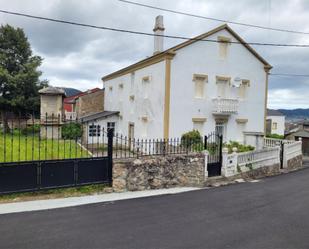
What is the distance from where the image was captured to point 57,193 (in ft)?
29.2

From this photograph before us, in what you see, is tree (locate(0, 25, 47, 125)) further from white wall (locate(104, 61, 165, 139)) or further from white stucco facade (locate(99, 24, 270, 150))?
white stucco facade (locate(99, 24, 270, 150))

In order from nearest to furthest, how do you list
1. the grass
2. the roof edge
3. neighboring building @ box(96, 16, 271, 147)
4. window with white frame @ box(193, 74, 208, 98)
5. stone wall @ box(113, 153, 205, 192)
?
1. the grass
2. stone wall @ box(113, 153, 205, 192)
3. the roof edge
4. neighboring building @ box(96, 16, 271, 147)
5. window with white frame @ box(193, 74, 208, 98)

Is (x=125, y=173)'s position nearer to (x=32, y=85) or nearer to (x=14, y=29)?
(x=32, y=85)

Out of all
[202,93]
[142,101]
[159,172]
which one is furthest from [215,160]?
[142,101]

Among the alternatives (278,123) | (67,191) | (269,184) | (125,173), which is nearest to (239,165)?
(269,184)

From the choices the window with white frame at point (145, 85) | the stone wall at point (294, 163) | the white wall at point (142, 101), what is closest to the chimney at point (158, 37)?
the white wall at point (142, 101)

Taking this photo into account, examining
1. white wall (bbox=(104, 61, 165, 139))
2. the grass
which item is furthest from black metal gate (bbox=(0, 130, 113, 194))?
white wall (bbox=(104, 61, 165, 139))

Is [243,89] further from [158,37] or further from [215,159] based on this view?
[215,159]

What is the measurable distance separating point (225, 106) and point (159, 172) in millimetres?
11203

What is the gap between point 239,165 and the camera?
13508 millimetres

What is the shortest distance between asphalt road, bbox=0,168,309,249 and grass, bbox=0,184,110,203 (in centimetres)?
128

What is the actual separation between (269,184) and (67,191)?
832cm

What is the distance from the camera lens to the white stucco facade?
60.8 feet

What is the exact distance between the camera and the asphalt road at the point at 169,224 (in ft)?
18.1
